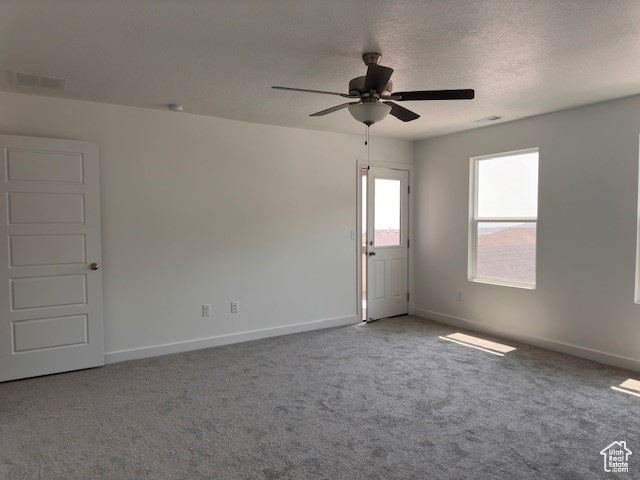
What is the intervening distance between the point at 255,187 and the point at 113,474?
3131 millimetres

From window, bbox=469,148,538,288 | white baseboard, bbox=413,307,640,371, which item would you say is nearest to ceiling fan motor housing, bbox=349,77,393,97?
window, bbox=469,148,538,288

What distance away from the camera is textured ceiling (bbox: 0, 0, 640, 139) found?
7.22ft

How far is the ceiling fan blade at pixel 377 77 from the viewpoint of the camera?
7.80 ft

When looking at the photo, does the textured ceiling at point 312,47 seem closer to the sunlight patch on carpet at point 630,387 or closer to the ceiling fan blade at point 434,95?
the ceiling fan blade at point 434,95

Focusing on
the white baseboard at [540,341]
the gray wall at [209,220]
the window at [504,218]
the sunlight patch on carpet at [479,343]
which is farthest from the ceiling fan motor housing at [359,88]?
the white baseboard at [540,341]

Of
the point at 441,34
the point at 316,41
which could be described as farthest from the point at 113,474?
the point at 441,34

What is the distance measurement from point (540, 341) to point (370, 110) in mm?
3313

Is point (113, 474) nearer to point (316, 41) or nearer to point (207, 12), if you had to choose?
point (207, 12)

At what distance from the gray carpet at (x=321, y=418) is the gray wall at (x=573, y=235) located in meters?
0.35

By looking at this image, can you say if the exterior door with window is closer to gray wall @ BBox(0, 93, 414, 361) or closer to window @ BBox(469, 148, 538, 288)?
gray wall @ BBox(0, 93, 414, 361)

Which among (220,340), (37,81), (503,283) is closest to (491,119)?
(503,283)

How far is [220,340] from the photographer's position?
180 inches

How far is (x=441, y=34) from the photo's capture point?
8.16 feet

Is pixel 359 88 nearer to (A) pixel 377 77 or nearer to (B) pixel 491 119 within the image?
(A) pixel 377 77
